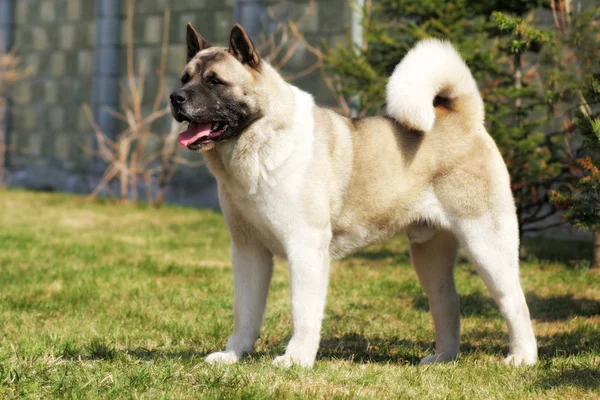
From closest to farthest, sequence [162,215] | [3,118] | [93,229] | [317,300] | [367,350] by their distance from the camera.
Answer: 1. [317,300]
2. [367,350]
3. [93,229]
4. [162,215]
5. [3,118]

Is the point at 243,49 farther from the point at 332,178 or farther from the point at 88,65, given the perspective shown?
the point at 88,65

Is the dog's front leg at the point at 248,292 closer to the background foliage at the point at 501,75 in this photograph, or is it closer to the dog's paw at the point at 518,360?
the dog's paw at the point at 518,360

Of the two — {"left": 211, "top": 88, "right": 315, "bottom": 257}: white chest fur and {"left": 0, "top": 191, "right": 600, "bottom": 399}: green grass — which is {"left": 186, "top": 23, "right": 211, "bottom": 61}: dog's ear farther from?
{"left": 0, "top": 191, "right": 600, "bottom": 399}: green grass

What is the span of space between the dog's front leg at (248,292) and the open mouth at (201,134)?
0.58 m

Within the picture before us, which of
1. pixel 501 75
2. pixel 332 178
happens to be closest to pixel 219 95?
pixel 332 178

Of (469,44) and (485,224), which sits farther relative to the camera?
(469,44)

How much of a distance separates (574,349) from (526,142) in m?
2.39

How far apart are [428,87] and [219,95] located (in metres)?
1.03

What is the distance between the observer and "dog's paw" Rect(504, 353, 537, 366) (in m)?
4.16

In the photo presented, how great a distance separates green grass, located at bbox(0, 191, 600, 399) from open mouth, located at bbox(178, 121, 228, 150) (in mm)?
945

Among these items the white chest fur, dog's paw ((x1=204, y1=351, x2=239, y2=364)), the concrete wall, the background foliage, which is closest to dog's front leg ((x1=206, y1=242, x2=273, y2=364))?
dog's paw ((x1=204, y1=351, x2=239, y2=364))

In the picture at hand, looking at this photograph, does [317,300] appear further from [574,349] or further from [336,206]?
[574,349]

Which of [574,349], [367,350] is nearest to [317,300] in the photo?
[367,350]

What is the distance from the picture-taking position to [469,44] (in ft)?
22.9
